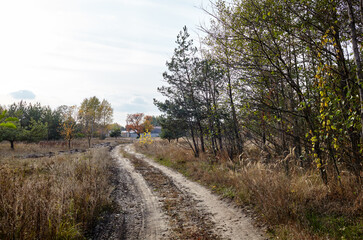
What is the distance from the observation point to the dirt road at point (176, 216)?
4.45 m

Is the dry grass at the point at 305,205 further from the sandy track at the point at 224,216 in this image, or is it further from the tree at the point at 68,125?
the tree at the point at 68,125

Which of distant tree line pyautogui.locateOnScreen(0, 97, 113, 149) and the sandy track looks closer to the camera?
the sandy track

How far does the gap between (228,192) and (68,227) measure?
4.55 m

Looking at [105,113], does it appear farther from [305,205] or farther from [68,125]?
[305,205]

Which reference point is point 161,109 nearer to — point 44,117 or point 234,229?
point 234,229

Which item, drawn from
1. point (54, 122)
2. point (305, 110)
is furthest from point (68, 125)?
point (305, 110)

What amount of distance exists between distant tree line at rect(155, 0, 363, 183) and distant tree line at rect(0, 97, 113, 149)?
9765mm

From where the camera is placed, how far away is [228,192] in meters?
6.59

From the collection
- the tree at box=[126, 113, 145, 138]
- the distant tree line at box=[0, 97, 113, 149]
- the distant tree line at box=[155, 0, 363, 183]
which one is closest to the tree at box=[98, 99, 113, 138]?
the distant tree line at box=[0, 97, 113, 149]

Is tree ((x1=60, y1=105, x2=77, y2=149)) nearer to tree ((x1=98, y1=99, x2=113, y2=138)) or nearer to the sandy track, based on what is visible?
tree ((x1=98, y1=99, x2=113, y2=138))

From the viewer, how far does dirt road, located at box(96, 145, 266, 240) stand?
4449mm

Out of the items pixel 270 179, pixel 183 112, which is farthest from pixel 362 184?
pixel 183 112

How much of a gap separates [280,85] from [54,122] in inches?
1628

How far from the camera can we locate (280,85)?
6.22 m
